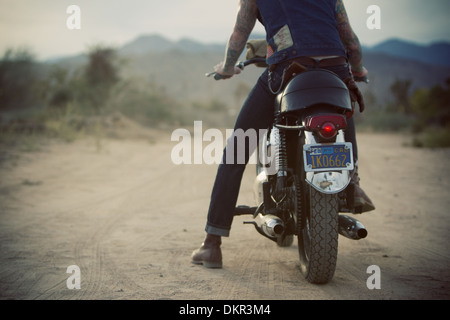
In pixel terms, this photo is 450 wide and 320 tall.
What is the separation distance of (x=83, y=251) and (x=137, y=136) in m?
11.5

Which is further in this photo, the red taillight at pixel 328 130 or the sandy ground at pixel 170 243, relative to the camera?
the sandy ground at pixel 170 243

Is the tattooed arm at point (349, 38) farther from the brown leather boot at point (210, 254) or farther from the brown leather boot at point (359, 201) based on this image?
the brown leather boot at point (210, 254)

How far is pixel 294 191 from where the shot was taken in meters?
2.74

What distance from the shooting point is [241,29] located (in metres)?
3.05

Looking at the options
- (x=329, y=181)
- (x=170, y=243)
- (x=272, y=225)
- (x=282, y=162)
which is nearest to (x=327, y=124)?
(x=329, y=181)

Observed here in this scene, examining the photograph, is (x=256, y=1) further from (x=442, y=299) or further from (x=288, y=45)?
(x=442, y=299)

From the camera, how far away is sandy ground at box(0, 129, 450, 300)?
268 centimetres

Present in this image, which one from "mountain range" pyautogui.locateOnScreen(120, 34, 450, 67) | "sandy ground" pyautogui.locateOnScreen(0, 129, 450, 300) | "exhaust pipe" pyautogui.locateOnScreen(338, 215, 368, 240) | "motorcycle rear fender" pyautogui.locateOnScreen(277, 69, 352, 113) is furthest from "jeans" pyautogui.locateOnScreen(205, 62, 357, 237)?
"mountain range" pyautogui.locateOnScreen(120, 34, 450, 67)

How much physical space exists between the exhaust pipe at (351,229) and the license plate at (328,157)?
13.8 inches

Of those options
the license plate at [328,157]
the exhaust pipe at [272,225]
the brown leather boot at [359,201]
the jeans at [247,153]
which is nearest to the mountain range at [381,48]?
the jeans at [247,153]

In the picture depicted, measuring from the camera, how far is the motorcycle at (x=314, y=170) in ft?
8.09

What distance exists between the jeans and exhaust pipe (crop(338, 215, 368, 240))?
0.47 m

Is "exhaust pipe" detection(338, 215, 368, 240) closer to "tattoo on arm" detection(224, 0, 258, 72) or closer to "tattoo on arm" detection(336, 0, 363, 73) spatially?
"tattoo on arm" detection(336, 0, 363, 73)

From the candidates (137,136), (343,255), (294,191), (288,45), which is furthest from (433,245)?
(137,136)
